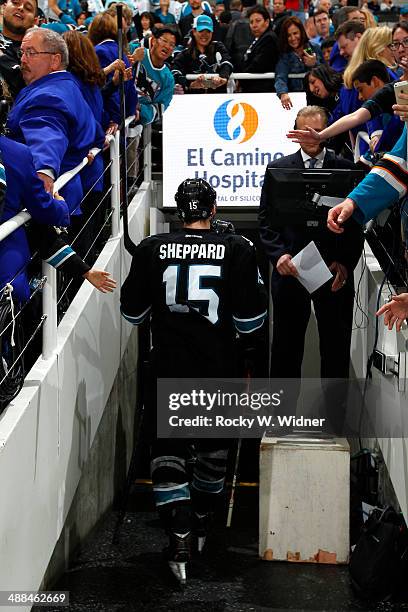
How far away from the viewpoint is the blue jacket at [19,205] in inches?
158

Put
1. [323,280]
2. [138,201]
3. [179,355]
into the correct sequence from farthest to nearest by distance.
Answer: [138,201]
[323,280]
[179,355]

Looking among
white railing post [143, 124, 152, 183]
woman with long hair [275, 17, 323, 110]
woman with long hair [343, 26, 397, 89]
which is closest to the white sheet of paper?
woman with long hair [343, 26, 397, 89]

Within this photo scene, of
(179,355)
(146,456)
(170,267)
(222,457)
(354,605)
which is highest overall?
(170,267)

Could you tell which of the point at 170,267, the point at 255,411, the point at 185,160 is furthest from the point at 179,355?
the point at 185,160

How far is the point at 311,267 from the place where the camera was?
6.23 metres

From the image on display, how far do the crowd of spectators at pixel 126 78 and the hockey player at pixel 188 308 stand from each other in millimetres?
514

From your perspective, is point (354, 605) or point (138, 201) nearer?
point (354, 605)

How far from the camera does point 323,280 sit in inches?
246

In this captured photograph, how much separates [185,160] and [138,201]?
1.07 meters

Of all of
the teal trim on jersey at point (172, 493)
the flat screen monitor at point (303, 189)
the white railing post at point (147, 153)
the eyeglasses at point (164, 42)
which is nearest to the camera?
the teal trim on jersey at point (172, 493)

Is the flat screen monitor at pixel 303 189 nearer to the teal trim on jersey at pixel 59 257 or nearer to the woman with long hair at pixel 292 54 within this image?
the teal trim on jersey at pixel 59 257

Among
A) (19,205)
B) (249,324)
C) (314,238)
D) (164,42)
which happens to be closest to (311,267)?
(314,238)

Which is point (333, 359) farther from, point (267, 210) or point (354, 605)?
point (354, 605)

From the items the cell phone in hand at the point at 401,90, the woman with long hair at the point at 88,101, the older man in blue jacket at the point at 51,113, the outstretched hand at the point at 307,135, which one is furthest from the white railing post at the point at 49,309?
the outstretched hand at the point at 307,135
